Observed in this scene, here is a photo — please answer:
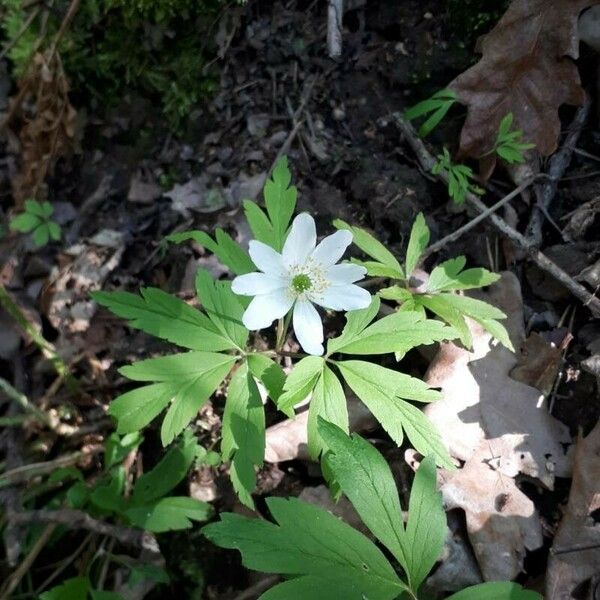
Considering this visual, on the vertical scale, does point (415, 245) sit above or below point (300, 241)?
below

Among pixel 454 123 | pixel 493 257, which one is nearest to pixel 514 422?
pixel 493 257

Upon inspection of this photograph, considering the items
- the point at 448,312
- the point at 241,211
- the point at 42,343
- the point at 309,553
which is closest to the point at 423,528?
the point at 309,553

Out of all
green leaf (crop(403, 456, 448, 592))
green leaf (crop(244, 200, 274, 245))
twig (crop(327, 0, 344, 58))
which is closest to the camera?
green leaf (crop(403, 456, 448, 592))

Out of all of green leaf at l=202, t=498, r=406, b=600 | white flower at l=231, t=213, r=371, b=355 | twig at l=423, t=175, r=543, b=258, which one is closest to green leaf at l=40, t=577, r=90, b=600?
green leaf at l=202, t=498, r=406, b=600

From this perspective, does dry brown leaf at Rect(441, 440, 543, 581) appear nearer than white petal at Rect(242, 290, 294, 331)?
No

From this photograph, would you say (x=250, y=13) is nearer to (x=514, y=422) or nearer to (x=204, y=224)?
(x=204, y=224)

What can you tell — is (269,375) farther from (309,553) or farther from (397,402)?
(309,553)

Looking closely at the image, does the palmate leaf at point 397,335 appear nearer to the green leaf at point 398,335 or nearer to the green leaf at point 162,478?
the green leaf at point 398,335

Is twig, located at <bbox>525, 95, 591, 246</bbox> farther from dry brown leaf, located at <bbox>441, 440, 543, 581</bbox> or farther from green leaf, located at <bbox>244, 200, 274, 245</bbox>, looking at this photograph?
green leaf, located at <bbox>244, 200, 274, 245</bbox>
